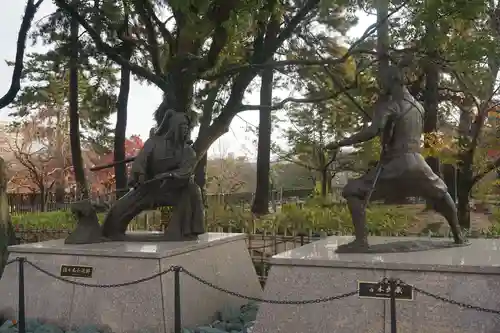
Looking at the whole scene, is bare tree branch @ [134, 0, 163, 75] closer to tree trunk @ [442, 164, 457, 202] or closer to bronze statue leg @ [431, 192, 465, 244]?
bronze statue leg @ [431, 192, 465, 244]

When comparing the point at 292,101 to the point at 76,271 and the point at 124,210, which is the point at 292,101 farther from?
the point at 76,271

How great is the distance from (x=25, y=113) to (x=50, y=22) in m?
13.8

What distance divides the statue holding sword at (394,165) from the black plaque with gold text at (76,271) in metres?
2.74

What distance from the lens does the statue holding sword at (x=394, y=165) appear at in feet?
18.2

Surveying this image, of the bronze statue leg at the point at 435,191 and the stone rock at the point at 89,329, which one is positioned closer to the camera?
the bronze statue leg at the point at 435,191

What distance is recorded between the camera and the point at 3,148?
29344 millimetres

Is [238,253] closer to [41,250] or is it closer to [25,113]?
[41,250]

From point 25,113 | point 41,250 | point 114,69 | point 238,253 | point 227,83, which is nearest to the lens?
point 41,250

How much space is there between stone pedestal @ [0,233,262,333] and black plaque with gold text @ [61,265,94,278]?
47 millimetres

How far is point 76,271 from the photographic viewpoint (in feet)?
20.4

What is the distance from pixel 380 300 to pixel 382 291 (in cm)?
11

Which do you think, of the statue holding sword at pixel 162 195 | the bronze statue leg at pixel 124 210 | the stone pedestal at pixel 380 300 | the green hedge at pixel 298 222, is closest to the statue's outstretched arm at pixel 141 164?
the statue holding sword at pixel 162 195

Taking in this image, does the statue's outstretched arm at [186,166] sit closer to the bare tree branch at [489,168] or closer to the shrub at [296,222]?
the shrub at [296,222]

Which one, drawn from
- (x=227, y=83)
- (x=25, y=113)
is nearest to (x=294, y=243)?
(x=227, y=83)
